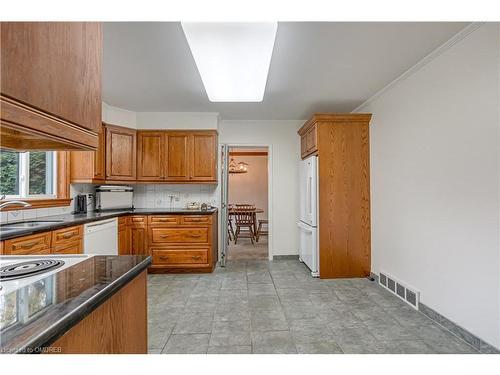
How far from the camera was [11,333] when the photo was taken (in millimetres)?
551

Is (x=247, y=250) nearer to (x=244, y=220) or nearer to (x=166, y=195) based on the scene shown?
(x=244, y=220)

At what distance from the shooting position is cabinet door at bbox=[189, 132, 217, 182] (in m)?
4.32

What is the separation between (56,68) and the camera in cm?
70

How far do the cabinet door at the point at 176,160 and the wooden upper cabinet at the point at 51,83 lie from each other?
3350 mm

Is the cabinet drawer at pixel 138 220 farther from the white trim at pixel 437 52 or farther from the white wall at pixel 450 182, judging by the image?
the white trim at pixel 437 52

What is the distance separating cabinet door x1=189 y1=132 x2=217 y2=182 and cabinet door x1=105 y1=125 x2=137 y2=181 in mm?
920

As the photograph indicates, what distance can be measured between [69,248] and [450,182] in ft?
11.6

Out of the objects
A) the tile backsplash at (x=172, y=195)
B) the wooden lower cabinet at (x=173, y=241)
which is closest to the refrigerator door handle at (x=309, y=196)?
the wooden lower cabinet at (x=173, y=241)

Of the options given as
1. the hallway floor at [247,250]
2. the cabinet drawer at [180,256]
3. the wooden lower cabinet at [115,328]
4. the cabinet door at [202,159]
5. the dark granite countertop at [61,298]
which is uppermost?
the cabinet door at [202,159]

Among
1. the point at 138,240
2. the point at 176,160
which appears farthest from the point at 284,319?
the point at 176,160

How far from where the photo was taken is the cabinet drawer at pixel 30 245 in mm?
1924

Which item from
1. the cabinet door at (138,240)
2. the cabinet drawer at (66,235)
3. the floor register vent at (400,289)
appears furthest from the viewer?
the cabinet door at (138,240)
